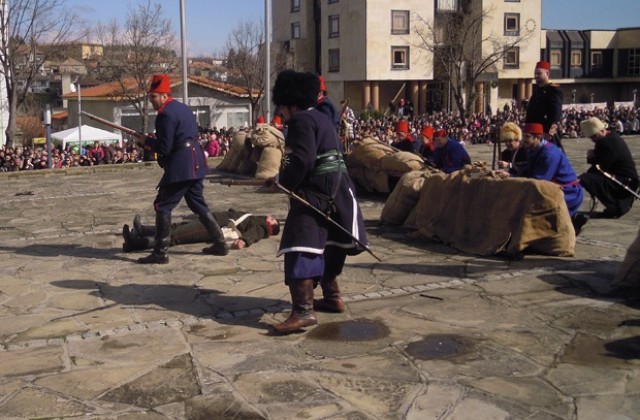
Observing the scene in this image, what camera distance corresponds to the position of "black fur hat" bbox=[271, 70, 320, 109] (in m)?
5.19

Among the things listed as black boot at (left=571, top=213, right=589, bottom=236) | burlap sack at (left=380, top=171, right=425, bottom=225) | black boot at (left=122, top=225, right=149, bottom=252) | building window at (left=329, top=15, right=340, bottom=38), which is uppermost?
building window at (left=329, top=15, right=340, bottom=38)

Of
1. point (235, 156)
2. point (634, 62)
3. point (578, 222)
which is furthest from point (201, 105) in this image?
point (634, 62)

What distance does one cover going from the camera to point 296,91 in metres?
5.19

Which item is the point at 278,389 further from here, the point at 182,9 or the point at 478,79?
the point at 478,79

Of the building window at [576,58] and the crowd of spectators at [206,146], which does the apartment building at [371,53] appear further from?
the building window at [576,58]

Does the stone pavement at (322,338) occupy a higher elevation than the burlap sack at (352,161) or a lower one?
lower

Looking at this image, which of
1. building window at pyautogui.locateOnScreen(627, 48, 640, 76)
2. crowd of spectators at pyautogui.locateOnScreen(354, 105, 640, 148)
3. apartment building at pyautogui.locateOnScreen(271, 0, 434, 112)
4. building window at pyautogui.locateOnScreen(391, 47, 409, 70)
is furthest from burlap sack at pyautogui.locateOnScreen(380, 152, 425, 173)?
building window at pyautogui.locateOnScreen(627, 48, 640, 76)

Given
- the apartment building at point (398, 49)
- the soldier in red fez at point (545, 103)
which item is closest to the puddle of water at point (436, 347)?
the soldier in red fez at point (545, 103)

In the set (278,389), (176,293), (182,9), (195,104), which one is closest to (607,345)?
(278,389)

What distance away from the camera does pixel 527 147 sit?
795 centimetres

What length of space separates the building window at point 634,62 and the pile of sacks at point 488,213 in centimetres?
5726

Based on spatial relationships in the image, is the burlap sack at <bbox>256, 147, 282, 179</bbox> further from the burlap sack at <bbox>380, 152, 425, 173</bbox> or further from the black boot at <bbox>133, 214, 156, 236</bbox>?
the black boot at <bbox>133, 214, 156, 236</bbox>

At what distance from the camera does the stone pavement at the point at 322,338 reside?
4.05m

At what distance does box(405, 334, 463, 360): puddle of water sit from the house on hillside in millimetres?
36269
